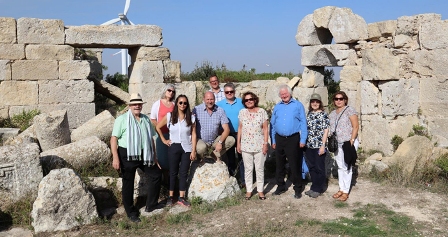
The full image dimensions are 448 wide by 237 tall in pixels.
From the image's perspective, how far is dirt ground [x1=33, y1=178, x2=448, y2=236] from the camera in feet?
20.5

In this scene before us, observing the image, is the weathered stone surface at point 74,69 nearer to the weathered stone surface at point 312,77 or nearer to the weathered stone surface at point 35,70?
the weathered stone surface at point 35,70

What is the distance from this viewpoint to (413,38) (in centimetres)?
946

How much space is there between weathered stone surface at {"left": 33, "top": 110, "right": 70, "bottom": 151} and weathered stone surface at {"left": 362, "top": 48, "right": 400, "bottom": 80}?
19.3ft

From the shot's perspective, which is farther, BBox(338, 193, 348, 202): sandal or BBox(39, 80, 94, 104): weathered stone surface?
BBox(39, 80, 94, 104): weathered stone surface

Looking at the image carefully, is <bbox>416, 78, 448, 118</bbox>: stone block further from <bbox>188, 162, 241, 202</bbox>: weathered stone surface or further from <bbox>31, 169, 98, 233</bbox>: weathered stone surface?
<bbox>31, 169, 98, 233</bbox>: weathered stone surface

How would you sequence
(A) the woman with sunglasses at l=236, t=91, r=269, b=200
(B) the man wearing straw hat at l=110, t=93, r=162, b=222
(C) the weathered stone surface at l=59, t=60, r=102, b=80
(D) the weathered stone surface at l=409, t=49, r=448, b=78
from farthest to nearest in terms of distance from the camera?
(C) the weathered stone surface at l=59, t=60, r=102, b=80, (D) the weathered stone surface at l=409, t=49, r=448, b=78, (A) the woman with sunglasses at l=236, t=91, r=269, b=200, (B) the man wearing straw hat at l=110, t=93, r=162, b=222

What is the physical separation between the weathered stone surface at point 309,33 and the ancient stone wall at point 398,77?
1.19m

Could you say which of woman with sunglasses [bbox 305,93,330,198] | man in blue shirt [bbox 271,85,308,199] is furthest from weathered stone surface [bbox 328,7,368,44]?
man in blue shirt [bbox 271,85,308,199]

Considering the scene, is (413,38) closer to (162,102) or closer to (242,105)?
(242,105)

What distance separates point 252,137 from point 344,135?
4.48ft

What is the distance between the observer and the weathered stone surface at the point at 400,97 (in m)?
9.41

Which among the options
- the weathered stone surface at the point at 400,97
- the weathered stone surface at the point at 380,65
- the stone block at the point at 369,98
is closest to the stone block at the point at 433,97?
the weathered stone surface at the point at 400,97

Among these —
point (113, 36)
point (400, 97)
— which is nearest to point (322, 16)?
point (400, 97)

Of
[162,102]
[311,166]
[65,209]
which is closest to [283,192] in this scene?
[311,166]
